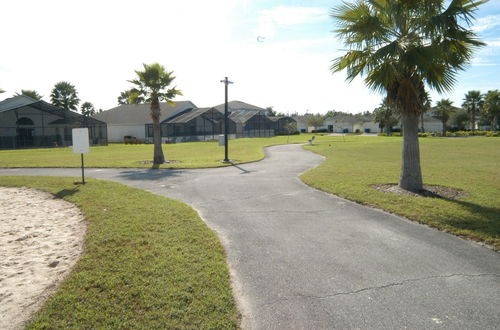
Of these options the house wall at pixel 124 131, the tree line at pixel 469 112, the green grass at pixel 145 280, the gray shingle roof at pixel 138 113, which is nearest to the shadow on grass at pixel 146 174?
the green grass at pixel 145 280

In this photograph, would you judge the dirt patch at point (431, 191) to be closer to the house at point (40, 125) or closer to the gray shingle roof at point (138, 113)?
the house at point (40, 125)

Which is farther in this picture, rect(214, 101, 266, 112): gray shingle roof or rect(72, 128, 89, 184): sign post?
rect(214, 101, 266, 112): gray shingle roof

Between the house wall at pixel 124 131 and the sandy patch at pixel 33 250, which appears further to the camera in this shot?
the house wall at pixel 124 131

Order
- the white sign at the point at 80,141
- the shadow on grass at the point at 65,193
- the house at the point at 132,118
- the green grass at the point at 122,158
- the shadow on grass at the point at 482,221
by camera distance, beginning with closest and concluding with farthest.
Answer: the shadow on grass at the point at 482,221
the shadow on grass at the point at 65,193
the white sign at the point at 80,141
the green grass at the point at 122,158
the house at the point at 132,118

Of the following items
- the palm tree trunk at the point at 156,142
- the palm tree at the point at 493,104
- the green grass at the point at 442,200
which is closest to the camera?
the green grass at the point at 442,200

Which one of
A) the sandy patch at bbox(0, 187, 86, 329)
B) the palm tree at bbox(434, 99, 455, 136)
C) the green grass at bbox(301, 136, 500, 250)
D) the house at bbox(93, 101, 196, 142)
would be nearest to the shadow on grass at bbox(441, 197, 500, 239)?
the green grass at bbox(301, 136, 500, 250)

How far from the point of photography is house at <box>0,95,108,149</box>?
40531 mm

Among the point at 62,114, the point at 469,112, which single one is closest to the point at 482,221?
the point at 62,114

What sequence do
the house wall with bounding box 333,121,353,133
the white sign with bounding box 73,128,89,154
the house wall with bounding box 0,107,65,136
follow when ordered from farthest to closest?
the house wall with bounding box 333,121,353,133, the house wall with bounding box 0,107,65,136, the white sign with bounding box 73,128,89,154

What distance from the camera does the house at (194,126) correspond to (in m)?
50.8

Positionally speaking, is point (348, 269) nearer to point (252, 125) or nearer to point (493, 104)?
point (252, 125)

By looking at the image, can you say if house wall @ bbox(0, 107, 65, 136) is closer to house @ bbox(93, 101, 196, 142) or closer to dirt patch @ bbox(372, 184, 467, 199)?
house @ bbox(93, 101, 196, 142)

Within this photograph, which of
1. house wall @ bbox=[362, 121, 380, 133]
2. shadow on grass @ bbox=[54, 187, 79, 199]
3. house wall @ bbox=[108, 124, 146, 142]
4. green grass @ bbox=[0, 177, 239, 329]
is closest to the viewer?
green grass @ bbox=[0, 177, 239, 329]

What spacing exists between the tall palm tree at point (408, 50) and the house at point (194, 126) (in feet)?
140
